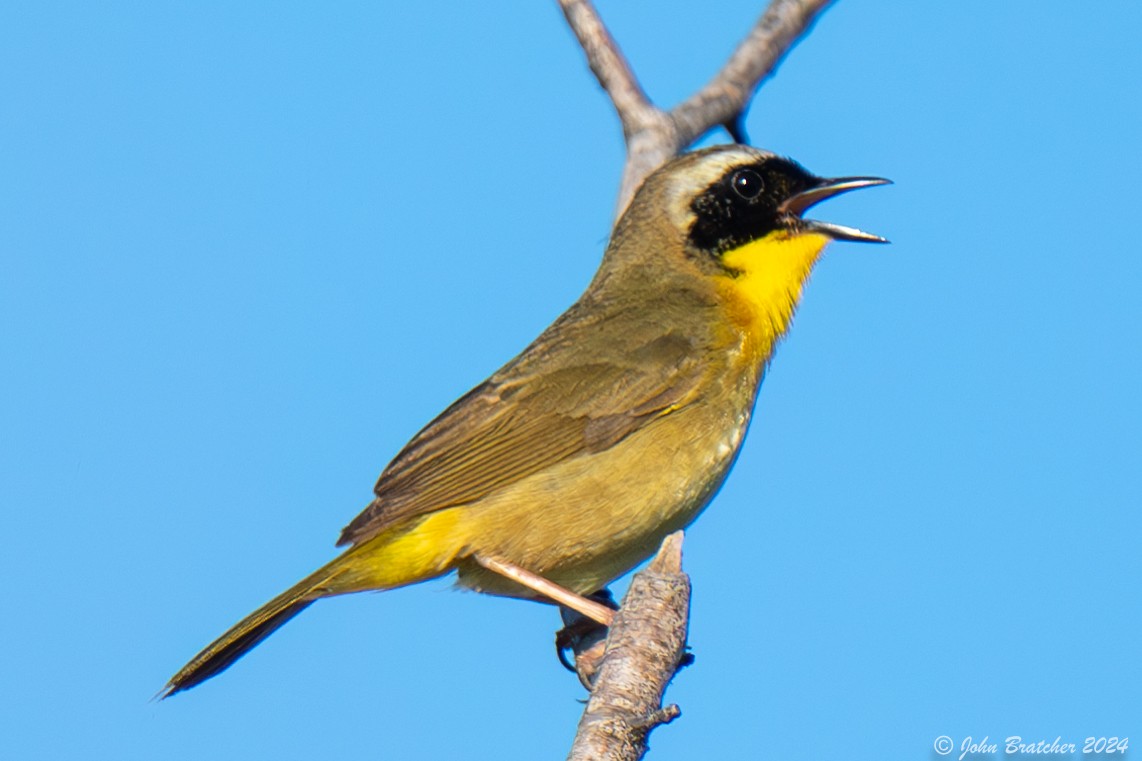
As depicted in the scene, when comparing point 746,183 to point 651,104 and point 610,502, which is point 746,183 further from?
point 610,502

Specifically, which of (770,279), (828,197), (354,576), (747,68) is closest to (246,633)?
(354,576)

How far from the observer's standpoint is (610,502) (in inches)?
248

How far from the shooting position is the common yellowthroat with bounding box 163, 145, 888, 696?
20.6 ft

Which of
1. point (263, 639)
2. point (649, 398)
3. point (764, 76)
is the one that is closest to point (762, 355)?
point (649, 398)

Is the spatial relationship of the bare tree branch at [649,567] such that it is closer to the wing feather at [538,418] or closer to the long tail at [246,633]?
the wing feather at [538,418]

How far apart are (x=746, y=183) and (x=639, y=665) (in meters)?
2.74

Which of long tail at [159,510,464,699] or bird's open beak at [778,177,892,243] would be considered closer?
long tail at [159,510,464,699]

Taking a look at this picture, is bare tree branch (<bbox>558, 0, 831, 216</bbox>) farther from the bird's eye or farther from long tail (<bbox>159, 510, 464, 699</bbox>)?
long tail (<bbox>159, 510, 464, 699</bbox>)

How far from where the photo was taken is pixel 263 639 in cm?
638

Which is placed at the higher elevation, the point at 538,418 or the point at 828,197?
the point at 828,197

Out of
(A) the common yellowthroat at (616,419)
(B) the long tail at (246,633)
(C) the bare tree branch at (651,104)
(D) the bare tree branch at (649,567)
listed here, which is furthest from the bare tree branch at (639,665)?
(C) the bare tree branch at (651,104)

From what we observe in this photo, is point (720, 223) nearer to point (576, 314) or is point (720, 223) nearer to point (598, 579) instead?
point (576, 314)

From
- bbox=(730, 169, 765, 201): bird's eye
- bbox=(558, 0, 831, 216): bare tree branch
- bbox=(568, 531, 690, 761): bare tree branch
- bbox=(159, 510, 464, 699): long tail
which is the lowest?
bbox=(568, 531, 690, 761): bare tree branch

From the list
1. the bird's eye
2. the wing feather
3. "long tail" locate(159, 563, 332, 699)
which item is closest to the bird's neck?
the bird's eye
